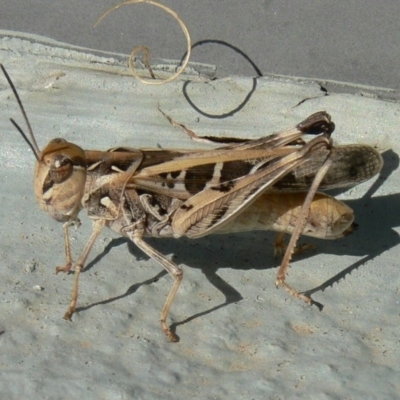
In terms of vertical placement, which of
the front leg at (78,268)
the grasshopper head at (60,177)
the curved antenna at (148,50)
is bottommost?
the front leg at (78,268)

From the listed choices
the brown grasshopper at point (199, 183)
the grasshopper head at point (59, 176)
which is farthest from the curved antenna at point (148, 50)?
the grasshopper head at point (59, 176)

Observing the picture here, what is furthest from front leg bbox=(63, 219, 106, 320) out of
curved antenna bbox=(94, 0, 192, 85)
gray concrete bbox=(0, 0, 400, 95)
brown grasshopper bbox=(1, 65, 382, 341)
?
gray concrete bbox=(0, 0, 400, 95)

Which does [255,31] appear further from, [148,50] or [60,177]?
[60,177]

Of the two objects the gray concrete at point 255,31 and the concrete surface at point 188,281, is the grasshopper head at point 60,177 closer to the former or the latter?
the concrete surface at point 188,281

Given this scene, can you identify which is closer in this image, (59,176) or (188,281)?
(59,176)

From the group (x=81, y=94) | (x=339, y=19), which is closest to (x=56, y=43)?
(x=81, y=94)

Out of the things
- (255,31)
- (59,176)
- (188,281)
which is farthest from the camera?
(255,31)

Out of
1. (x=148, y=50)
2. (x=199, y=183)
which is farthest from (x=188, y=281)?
(x=148, y=50)

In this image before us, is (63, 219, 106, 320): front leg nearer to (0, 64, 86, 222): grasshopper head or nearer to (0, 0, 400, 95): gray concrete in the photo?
(0, 64, 86, 222): grasshopper head
